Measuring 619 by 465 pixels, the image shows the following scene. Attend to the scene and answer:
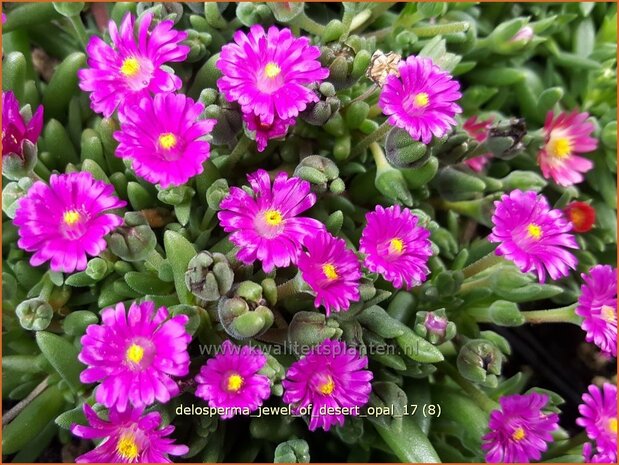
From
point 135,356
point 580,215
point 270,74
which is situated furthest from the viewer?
point 580,215

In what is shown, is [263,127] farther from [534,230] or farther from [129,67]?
[534,230]

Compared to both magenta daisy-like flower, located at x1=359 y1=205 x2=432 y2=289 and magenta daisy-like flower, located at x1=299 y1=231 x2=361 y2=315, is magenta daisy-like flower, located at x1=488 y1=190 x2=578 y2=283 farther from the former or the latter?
magenta daisy-like flower, located at x1=299 y1=231 x2=361 y2=315

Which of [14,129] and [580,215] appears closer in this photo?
[14,129]

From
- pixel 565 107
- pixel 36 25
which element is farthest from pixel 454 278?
pixel 36 25

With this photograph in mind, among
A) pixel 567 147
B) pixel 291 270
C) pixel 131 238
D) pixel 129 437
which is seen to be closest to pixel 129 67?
pixel 131 238

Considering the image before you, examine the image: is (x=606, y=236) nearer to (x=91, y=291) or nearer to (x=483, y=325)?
(x=483, y=325)

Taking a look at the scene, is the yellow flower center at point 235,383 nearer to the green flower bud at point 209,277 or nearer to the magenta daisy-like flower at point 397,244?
the green flower bud at point 209,277

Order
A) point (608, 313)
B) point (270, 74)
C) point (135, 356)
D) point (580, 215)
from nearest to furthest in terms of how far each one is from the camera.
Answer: point (135, 356), point (270, 74), point (608, 313), point (580, 215)
